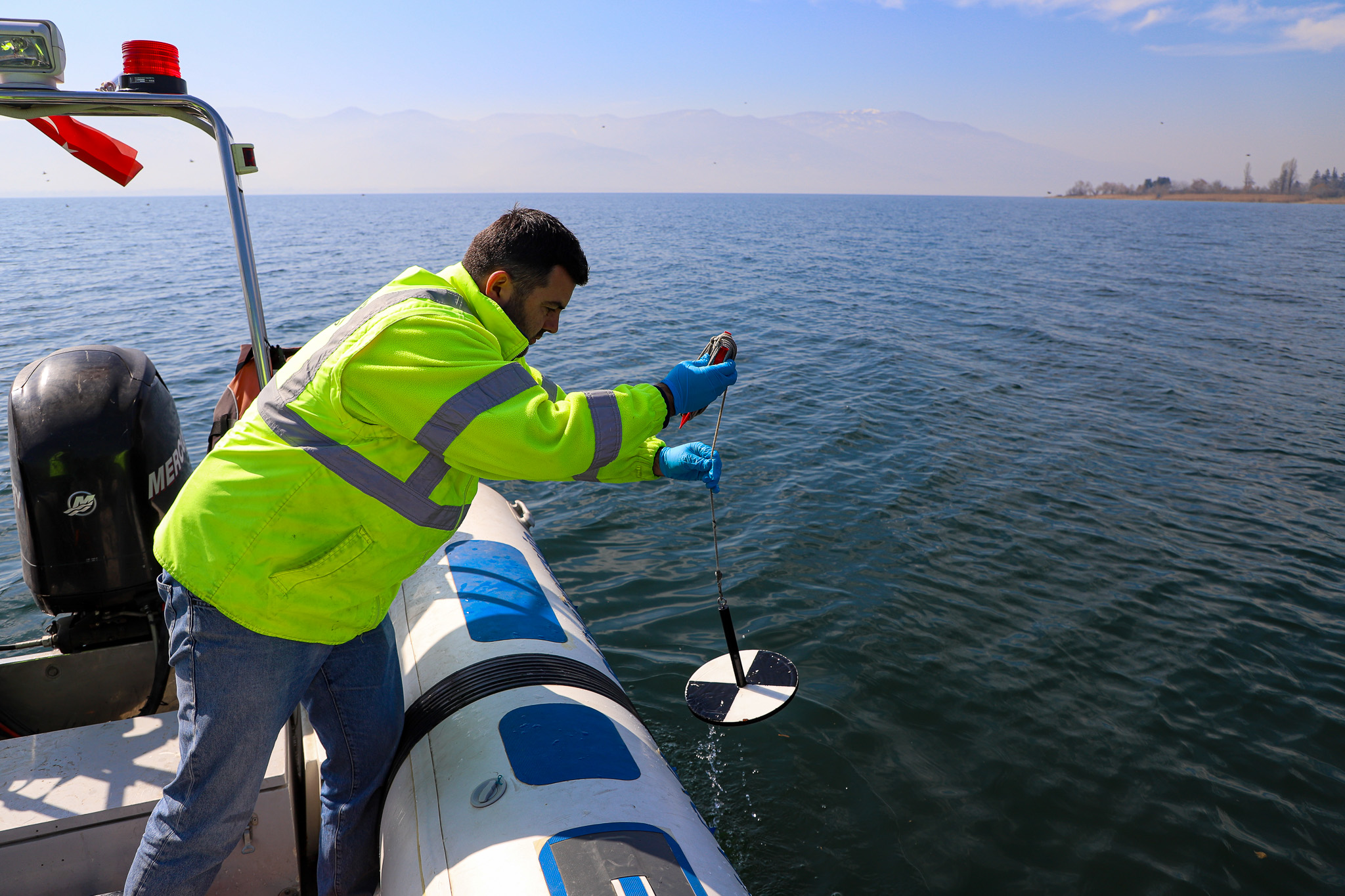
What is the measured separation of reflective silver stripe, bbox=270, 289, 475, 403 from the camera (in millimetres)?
1925

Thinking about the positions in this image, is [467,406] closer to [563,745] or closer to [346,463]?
[346,463]

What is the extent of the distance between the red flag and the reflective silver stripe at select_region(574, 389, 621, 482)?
220 cm

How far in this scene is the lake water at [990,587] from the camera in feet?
12.6

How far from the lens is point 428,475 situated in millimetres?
2025

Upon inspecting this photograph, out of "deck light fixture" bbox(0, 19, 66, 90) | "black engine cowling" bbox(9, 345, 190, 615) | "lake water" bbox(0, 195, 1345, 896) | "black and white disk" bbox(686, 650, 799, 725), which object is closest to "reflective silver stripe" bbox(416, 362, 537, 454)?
"deck light fixture" bbox(0, 19, 66, 90)

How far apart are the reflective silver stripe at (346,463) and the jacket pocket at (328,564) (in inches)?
4.9

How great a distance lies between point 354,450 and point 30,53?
5.13 feet

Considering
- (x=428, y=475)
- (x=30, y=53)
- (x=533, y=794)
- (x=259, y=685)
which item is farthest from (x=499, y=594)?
(x=30, y=53)

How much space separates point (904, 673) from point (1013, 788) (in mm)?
990

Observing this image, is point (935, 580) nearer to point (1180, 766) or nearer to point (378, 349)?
point (1180, 766)

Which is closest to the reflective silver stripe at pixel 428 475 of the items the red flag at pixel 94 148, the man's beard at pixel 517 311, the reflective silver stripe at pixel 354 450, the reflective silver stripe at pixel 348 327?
the reflective silver stripe at pixel 354 450

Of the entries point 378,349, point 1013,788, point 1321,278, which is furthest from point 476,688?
point 1321,278

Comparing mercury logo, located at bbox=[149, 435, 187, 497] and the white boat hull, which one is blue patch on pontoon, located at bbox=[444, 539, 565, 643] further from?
mercury logo, located at bbox=[149, 435, 187, 497]

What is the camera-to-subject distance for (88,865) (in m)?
2.36
